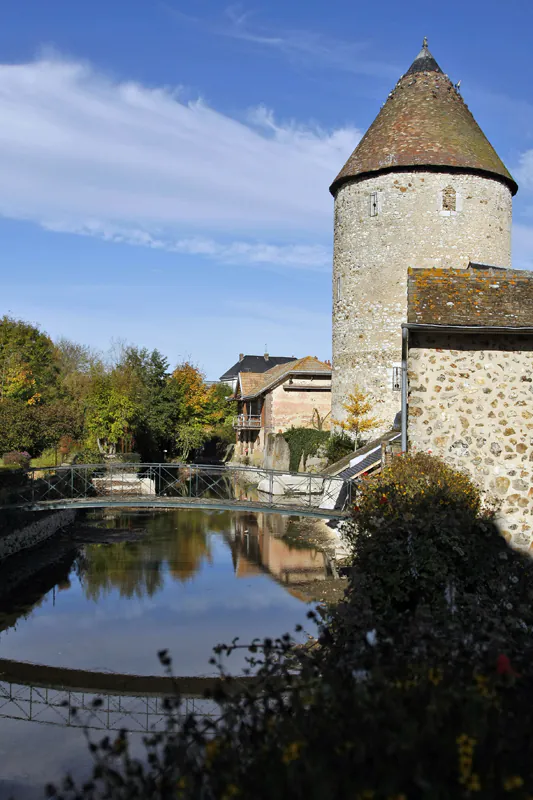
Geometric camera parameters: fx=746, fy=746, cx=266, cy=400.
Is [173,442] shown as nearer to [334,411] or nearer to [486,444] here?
[334,411]

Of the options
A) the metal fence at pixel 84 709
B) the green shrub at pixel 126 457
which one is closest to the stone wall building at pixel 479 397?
the metal fence at pixel 84 709

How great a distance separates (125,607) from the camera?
1548 centimetres

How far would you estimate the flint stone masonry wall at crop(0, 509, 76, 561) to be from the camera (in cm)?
1880

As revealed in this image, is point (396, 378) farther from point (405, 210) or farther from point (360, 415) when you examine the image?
point (405, 210)

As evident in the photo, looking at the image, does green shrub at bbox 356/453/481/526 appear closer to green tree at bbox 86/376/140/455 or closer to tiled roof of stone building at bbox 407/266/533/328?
tiled roof of stone building at bbox 407/266/533/328

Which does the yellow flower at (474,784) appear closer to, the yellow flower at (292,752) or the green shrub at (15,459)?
the yellow flower at (292,752)

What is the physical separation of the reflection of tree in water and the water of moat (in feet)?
0.10

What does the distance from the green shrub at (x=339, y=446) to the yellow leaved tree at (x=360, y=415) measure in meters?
0.75

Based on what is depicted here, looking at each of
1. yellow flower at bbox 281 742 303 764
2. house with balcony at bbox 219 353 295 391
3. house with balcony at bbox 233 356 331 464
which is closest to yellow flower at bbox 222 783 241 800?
yellow flower at bbox 281 742 303 764

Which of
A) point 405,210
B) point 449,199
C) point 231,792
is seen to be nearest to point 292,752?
point 231,792

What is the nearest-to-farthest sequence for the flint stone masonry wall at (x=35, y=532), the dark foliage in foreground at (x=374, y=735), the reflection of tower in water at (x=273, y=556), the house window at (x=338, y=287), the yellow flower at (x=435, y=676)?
the dark foliage in foreground at (x=374, y=735)
the yellow flower at (x=435, y=676)
the reflection of tower in water at (x=273, y=556)
the flint stone masonry wall at (x=35, y=532)
the house window at (x=338, y=287)

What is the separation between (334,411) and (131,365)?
1952 cm

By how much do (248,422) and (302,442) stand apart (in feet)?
34.8

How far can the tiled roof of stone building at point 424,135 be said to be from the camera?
25328 mm
